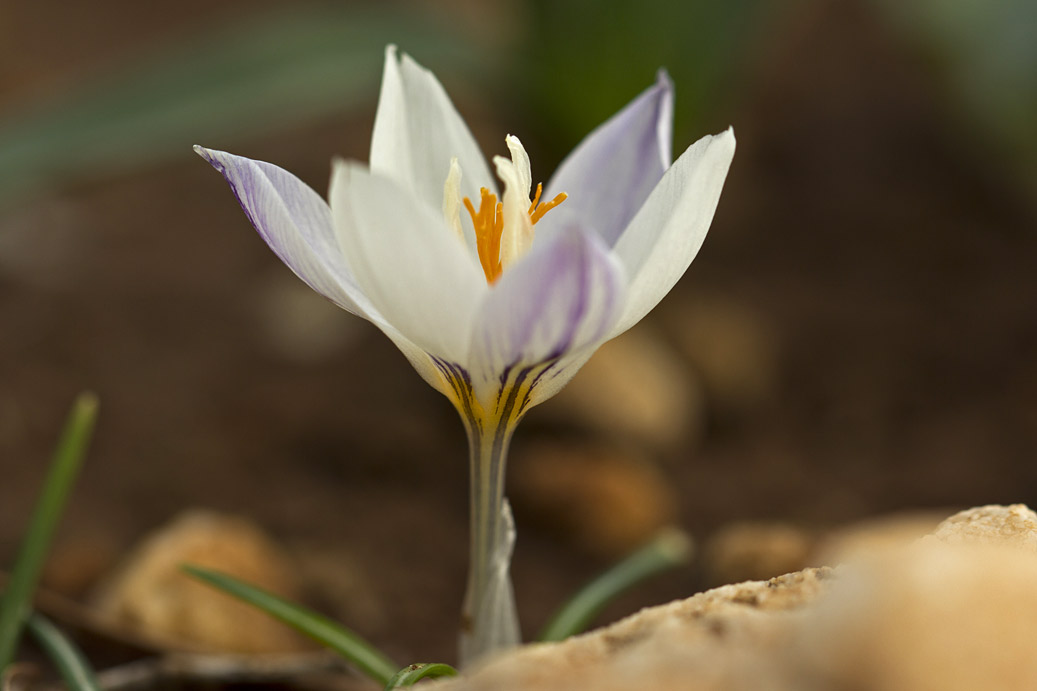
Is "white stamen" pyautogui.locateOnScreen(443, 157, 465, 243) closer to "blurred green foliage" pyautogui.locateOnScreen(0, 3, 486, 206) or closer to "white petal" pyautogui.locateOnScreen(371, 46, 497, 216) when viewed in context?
"white petal" pyautogui.locateOnScreen(371, 46, 497, 216)

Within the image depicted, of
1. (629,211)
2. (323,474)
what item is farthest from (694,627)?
(323,474)

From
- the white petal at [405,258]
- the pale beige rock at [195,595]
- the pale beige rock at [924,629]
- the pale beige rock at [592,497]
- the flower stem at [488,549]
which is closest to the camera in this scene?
the pale beige rock at [924,629]

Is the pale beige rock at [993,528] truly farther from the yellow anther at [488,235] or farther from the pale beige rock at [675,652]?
the yellow anther at [488,235]

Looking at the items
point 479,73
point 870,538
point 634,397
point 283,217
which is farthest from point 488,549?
point 479,73

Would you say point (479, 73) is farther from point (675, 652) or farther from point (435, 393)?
point (675, 652)

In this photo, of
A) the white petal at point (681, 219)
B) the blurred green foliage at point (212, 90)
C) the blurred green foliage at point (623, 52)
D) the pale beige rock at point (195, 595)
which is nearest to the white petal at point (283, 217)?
the white petal at point (681, 219)

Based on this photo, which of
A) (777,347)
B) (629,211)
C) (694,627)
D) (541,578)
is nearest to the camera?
(694,627)

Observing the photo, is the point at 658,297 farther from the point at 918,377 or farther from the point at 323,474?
the point at 918,377
